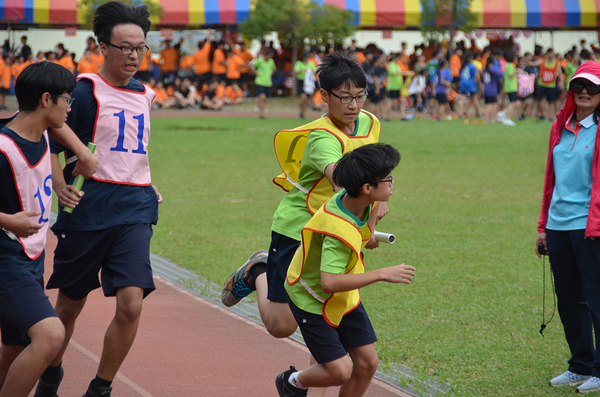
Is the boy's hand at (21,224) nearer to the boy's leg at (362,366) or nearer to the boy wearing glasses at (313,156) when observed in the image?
the boy wearing glasses at (313,156)

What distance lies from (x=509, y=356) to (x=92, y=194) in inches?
112

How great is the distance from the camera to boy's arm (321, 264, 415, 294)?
3137mm

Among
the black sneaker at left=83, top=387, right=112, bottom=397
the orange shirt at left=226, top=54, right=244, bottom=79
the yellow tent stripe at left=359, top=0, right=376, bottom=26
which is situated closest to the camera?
the black sneaker at left=83, top=387, right=112, bottom=397

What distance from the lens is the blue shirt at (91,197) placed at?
394 cm

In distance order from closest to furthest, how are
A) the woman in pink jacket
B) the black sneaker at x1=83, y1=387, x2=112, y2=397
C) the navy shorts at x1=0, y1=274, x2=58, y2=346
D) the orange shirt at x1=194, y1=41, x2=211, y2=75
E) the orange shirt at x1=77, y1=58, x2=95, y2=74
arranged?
the navy shorts at x1=0, y1=274, x2=58, y2=346, the black sneaker at x1=83, y1=387, x2=112, y2=397, the woman in pink jacket, the orange shirt at x1=77, y1=58, x2=95, y2=74, the orange shirt at x1=194, y1=41, x2=211, y2=75

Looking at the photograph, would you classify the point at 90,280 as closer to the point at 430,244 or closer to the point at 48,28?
the point at 430,244

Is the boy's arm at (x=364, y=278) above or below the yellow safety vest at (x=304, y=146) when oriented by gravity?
below

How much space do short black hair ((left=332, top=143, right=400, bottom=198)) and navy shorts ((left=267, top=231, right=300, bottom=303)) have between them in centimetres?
82

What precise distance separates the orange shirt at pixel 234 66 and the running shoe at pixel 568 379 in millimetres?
23882

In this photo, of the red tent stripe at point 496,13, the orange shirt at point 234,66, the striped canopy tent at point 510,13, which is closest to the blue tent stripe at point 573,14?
the striped canopy tent at point 510,13

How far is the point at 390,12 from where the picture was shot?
31.5 meters

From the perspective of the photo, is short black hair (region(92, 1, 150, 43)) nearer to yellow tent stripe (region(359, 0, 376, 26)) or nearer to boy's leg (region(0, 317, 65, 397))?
boy's leg (region(0, 317, 65, 397))

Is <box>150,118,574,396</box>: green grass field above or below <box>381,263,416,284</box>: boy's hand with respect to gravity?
below

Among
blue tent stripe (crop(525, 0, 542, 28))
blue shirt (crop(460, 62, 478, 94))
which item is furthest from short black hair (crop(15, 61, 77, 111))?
blue tent stripe (crop(525, 0, 542, 28))
